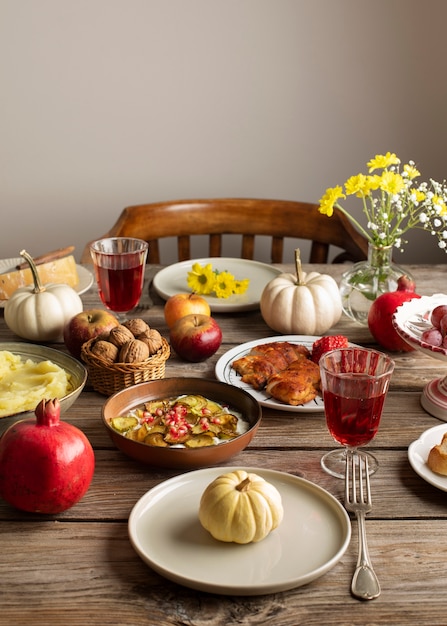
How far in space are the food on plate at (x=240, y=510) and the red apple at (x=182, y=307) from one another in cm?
73

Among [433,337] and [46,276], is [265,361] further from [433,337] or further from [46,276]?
[46,276]

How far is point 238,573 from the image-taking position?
0.90 m

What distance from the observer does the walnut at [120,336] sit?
139 centimetres

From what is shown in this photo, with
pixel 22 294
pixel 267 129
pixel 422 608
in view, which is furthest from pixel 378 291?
pixel 267 129

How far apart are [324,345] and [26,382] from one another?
22.7 inches

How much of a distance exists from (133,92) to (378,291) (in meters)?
1.62

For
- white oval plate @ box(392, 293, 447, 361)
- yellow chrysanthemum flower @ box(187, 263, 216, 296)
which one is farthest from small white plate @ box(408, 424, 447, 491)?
yellow chrysanthemum flower @ box(187, 263, 216, 296)

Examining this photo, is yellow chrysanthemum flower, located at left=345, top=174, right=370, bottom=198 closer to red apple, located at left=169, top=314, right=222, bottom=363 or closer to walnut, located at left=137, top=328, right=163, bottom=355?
red apple, located at left=169, top=314, right=222, bottom=363

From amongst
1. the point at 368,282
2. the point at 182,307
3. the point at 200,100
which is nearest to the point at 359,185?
the point at 368,282

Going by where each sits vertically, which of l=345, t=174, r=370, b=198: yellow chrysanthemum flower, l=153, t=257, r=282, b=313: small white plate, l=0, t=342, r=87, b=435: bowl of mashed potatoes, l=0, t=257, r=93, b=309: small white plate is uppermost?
l=345, t=174, r=370, b=198: yellow chrysanthemum flower

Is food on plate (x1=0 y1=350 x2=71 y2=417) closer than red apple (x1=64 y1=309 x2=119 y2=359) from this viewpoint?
Yes

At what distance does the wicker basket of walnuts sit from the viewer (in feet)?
4.47

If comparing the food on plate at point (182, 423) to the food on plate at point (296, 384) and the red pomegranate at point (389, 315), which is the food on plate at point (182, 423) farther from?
the red pomegranate at point (389, 315)

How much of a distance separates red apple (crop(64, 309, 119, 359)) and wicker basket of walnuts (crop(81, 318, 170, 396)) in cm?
6
